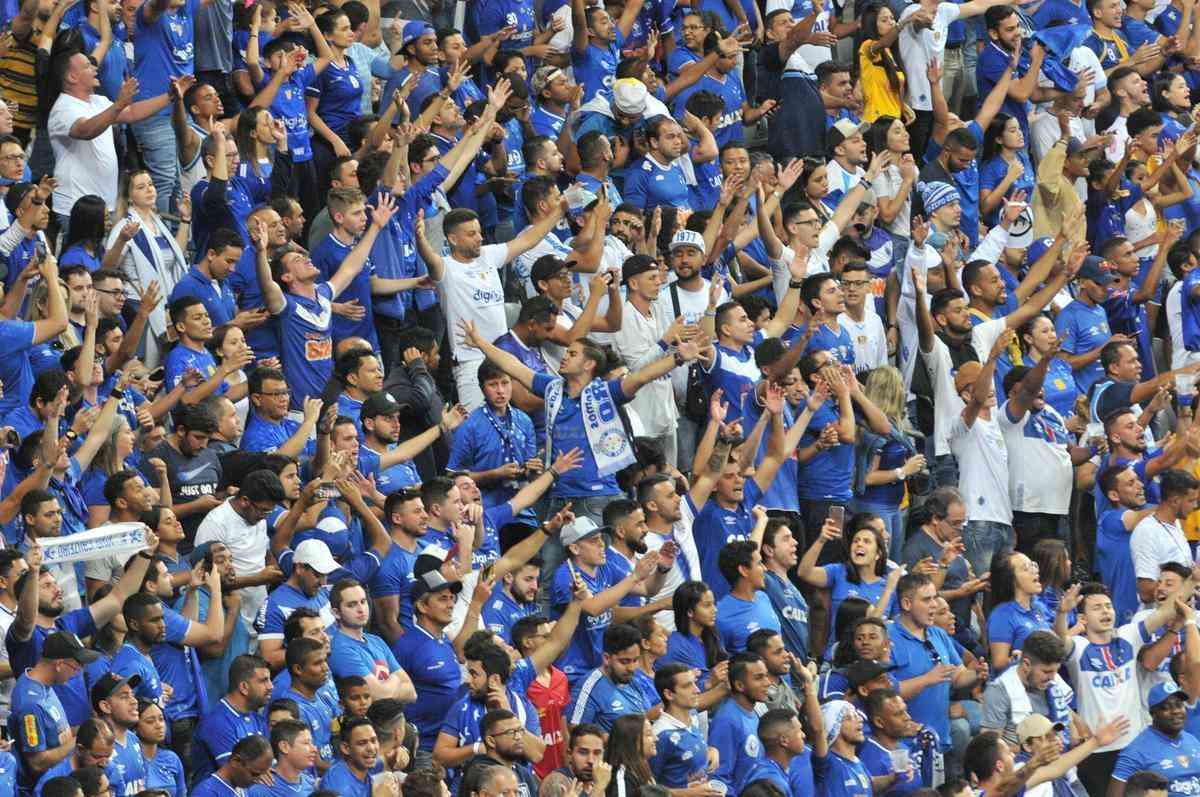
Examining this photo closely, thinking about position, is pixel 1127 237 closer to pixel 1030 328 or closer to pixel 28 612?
pixel 1030 328

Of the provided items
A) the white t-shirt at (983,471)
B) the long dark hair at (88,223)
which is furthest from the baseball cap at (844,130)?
the long dark hair at (88,223)

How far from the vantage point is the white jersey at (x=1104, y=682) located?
1434 centimetres

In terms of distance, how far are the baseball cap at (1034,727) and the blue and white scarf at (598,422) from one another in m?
2.54

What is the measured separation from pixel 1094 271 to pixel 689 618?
5.82 meters

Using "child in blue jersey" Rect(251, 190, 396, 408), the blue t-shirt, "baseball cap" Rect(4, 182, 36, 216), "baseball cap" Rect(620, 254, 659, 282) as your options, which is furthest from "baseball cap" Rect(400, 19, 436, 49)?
the blue t-shirt

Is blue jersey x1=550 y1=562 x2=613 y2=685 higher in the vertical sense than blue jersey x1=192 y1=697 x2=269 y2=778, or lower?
lower

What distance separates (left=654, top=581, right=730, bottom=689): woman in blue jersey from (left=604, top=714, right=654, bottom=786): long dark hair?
97 centimetres

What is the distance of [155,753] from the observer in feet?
36.7

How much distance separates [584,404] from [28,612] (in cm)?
410

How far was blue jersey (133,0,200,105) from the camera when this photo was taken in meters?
15.7

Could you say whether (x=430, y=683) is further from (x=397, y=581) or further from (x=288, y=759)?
(x=288, y=759)

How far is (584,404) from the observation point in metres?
14.2

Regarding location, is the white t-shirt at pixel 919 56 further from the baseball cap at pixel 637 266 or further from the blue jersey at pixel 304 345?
the blue jersey at pixel 304 345

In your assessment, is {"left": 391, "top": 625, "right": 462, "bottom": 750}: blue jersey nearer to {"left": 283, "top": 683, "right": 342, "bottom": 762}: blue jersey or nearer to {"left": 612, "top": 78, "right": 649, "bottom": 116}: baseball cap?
{"left": 283, "top": 683, "right": 342, "bottom": 762}: blue jersey
